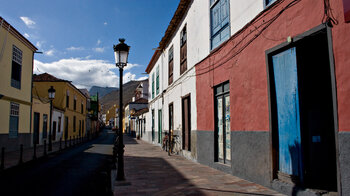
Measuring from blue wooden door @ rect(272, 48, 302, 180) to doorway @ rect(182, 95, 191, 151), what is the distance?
A: 21.1 ft

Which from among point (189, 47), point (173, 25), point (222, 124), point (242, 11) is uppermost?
point (173, 25)

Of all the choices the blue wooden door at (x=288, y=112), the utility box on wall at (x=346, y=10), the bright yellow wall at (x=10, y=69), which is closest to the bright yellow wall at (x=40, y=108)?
the bright yellow wall at (x=10, y=69)

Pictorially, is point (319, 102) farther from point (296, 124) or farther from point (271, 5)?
point (271, 5)

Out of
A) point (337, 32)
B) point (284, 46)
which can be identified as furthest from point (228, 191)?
point (337, 32)

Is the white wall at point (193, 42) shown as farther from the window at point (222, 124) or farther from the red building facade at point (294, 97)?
the window at point (222, 124)

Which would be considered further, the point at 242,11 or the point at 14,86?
the point at 14,86

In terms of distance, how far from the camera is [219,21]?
348 inches

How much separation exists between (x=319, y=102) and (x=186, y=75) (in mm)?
7486

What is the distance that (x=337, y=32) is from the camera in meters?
4.11

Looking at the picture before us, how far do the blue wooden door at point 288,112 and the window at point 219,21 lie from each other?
2772 mm

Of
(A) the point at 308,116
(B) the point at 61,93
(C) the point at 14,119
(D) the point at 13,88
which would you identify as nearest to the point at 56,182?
(A) the point at 308,116

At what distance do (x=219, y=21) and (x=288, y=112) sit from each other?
4.42 metres

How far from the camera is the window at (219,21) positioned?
823 centimetres

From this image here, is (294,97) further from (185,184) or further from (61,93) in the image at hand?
(61,93)
